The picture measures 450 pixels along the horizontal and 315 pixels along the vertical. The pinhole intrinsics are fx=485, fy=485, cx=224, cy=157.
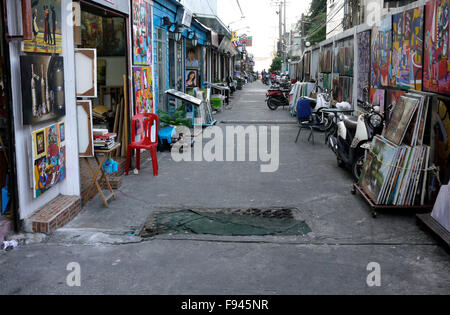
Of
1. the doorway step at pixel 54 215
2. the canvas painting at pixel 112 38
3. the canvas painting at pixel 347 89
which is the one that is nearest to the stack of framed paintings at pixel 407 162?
the doorway step at pixel 54 215

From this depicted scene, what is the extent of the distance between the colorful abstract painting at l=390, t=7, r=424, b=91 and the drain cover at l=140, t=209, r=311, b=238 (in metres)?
A: 3.12

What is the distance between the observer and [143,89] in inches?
404

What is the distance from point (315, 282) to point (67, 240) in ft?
9.18

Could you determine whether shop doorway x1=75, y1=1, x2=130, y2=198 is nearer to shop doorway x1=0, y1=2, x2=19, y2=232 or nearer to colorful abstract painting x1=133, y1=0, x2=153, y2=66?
colorful abstract painting x1=133, y1=0, x2=153, y2=66

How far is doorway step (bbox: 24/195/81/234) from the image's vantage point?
550 cm

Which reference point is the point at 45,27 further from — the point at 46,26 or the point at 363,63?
the point at 363,63

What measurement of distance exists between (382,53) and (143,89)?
5011 millimetres

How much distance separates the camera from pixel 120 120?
953 cm

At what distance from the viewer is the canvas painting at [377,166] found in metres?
6.41

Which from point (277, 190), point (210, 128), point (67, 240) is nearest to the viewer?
point (67, 240)

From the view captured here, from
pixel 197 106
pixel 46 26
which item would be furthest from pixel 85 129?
pixel 197 106

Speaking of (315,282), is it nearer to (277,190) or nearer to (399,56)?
(277,190)

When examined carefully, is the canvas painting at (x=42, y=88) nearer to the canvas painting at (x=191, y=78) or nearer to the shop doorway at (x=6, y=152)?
the shop doorway at (x=6, y=152)
